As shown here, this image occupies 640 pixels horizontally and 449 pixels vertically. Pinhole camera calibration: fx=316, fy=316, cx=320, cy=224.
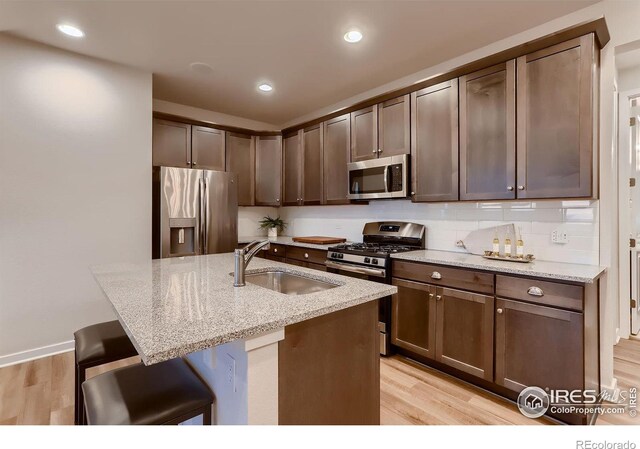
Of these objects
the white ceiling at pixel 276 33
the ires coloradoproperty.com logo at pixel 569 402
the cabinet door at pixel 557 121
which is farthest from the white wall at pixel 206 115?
the ires coloradoproperty.com logo at pixel 569 402

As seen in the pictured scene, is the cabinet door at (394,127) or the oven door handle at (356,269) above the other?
the cabinet door at (394,127)

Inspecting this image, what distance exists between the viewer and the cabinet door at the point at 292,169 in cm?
421

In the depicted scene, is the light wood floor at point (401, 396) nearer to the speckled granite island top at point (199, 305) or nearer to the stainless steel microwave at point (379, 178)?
the speckled granite island top at point (199, 305)

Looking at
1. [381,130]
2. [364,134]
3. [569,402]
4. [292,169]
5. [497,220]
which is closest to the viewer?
[569,402]

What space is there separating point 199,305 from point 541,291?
1.94m

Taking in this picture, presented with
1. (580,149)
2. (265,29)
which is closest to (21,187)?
(265,29)

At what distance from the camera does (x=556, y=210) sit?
2.34m

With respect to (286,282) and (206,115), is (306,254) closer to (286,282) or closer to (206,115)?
(286,282)

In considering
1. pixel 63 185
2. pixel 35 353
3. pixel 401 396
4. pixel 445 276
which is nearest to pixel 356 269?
pixel 445 276

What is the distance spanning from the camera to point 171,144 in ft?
12.2

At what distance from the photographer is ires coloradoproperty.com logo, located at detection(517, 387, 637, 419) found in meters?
1.83

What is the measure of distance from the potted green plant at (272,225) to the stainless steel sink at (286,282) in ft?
9.17

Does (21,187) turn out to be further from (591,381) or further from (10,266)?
(591,381)

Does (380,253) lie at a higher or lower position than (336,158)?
lower
